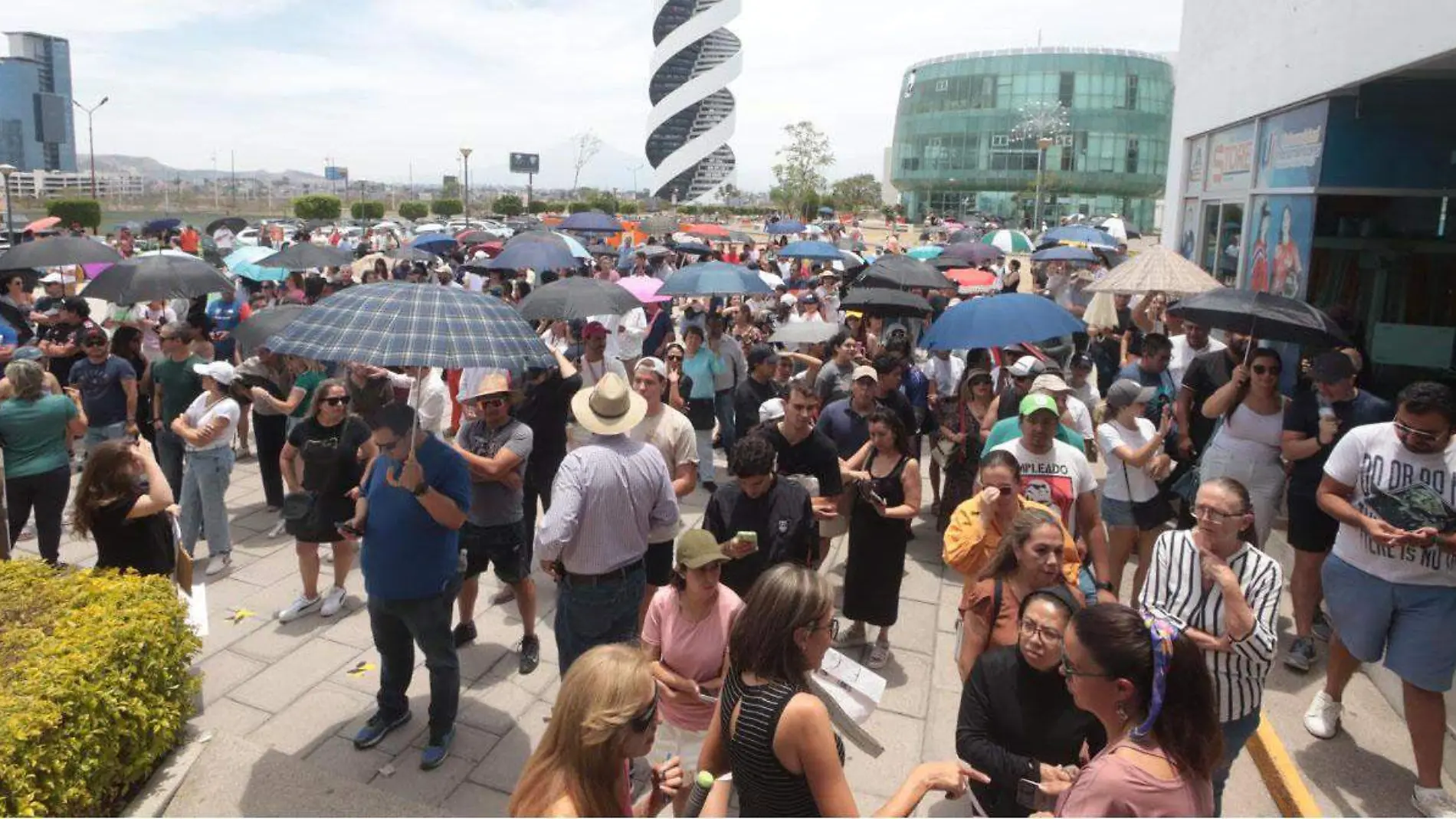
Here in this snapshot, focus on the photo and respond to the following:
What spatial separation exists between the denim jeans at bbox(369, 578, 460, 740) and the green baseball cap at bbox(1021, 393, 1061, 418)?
2891 mm

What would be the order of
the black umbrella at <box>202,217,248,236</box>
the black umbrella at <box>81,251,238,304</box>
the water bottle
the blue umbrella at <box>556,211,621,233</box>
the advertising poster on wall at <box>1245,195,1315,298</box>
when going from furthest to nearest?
the black umbrella at <box>202,217,248,236</box> → the blue umbrella at <box>556,211,621,233</box> → the advertising poster on wall at <box>1245,195,1315,298</box> → the black umbrella at <box>81,251,238,304</box> → the water bottle

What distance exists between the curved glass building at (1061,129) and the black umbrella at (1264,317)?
66.8 meters

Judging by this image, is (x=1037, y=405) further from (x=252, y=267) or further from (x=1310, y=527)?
(x=252, y=267)

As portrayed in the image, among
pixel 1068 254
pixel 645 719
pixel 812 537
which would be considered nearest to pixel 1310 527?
pixel 812 537

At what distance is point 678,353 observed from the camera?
7.96 m

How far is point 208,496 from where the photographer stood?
6.28 metres

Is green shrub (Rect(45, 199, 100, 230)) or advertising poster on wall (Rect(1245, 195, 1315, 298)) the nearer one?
advertising poster on wall (Rect(1245, 195, 1315, 298))

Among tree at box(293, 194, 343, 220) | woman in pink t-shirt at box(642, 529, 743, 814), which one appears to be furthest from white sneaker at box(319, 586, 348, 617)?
tree at box(293, 194, 343, 220)

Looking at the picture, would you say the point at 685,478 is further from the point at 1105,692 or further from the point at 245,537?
the point at 245,537

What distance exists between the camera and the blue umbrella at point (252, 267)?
1245cm

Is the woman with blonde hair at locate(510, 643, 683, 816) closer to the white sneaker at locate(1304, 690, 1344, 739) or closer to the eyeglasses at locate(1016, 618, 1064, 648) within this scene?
the eyeglasses at locate(1016, 618, 1064, 648)

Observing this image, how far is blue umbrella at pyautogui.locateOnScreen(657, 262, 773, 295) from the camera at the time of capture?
31.0ft

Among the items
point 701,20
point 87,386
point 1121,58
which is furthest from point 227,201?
point 87,386

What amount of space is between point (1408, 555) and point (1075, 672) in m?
2.72
